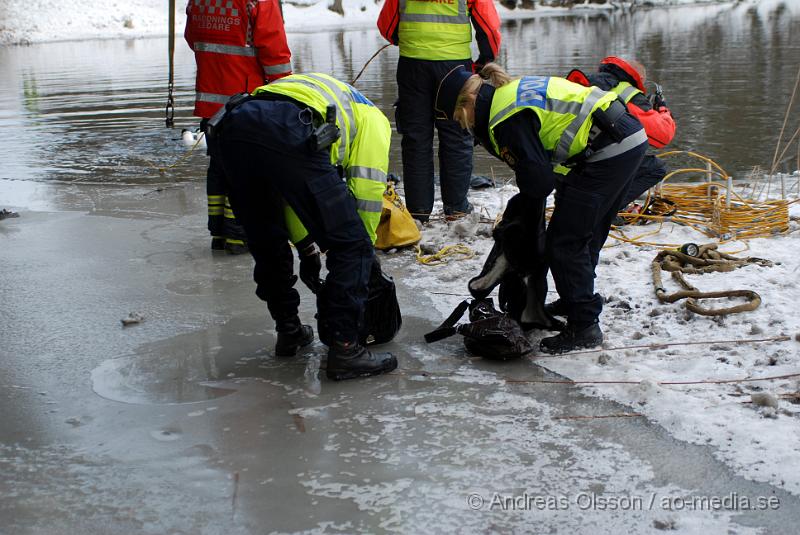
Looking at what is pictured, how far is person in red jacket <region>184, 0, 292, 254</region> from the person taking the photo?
5.95 metres

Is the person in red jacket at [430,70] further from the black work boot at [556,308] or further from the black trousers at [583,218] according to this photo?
the black trousers at [583,218]

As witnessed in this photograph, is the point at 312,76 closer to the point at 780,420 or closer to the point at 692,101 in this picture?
the point at 780,420

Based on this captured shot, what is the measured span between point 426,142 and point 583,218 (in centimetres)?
265

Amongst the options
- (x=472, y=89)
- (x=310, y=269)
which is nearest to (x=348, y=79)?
(x=310, y=269)

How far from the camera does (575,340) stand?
13.7ft

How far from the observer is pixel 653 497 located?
2891 mm

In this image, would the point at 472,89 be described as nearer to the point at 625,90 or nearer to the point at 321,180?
the point at 321,180

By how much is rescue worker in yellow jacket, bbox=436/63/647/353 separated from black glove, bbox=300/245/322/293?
99cm

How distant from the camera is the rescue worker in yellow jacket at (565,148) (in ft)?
12.6

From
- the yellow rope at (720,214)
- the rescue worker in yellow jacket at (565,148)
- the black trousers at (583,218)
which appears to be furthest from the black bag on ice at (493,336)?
the yellow rope at (720,214)

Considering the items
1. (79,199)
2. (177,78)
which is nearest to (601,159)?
(79,199)

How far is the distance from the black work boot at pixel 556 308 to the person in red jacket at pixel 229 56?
2.37 m

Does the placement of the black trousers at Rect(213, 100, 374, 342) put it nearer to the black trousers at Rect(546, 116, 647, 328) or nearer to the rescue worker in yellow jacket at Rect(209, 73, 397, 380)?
the rescue worker in yellow jacket at Rect(209, 73, 397, 380)

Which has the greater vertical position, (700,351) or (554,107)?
(554,107)
